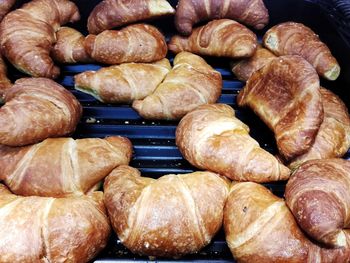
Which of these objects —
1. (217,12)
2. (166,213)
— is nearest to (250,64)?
(217,12)

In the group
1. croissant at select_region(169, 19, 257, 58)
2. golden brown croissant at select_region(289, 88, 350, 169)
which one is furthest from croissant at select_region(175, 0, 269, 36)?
golden brown croissant at select_region(289, 88, 350, 169)

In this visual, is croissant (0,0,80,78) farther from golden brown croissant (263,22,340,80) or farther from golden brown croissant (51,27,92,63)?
golden brown croissant (263,22,340,80)

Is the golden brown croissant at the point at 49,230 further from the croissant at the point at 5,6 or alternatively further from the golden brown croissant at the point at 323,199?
the croissant at the point at 5,6

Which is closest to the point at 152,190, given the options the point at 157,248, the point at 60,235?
the point at 157,248

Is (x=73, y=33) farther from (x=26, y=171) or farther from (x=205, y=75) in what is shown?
(x=26, y=171)

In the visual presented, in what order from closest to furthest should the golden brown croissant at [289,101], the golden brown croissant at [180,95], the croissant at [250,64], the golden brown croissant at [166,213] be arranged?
1. the golden brown croissant at [166,213]
2. the golden brown croissant at [289,101]
3. the golden brown croissant at [180,95]
4. the croissant at [250,64]

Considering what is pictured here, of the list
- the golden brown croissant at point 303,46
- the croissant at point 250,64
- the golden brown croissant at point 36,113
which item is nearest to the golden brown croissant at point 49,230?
the golden brown croissant at point 36,113
